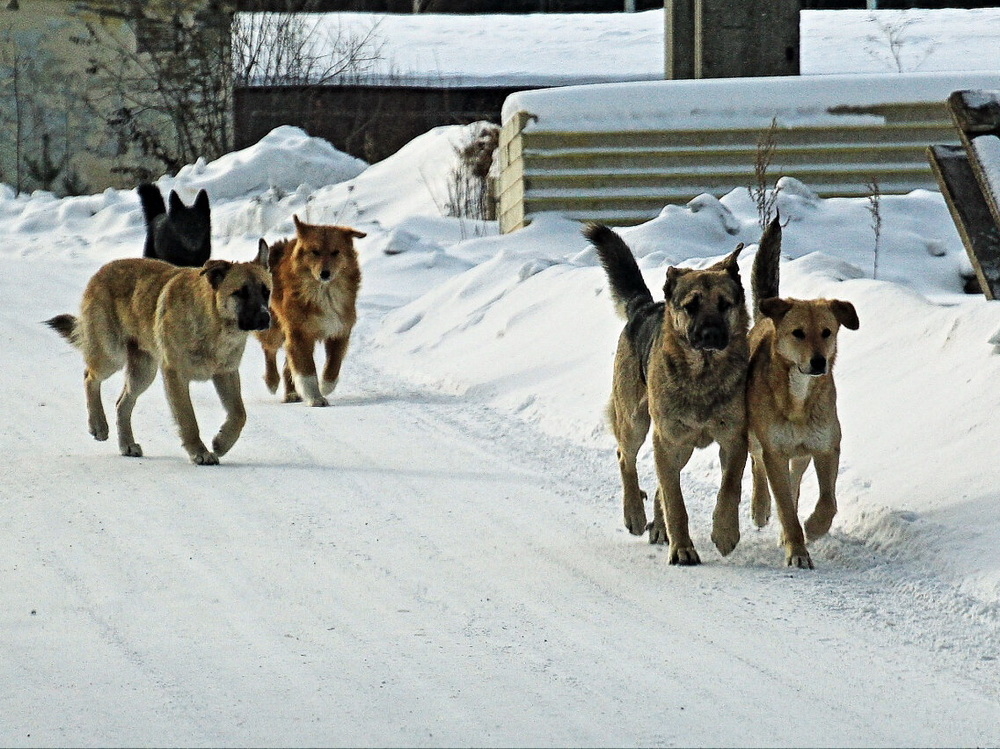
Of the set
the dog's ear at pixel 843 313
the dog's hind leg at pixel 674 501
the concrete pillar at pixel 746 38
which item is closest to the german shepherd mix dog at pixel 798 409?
the dog's ear at pixel 843 313

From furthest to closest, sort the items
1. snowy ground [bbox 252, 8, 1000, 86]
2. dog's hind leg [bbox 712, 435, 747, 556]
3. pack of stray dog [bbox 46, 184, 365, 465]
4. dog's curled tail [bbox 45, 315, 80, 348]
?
snowy ground [bbox 252, 8, 1000, 86], dog's curled tail [bbox 45, 315, 80, 348], pack of stray dog [bbox 46, 184, 365, 465], dog's hind leg [bbox 712, 435, 747, 556]

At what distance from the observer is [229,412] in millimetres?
8734

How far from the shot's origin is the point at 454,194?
2269 cm

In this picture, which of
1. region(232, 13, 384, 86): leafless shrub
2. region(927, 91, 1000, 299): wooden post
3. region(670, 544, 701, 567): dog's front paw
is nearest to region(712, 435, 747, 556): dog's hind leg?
region(670, 544, 701, 567): dog's front paw

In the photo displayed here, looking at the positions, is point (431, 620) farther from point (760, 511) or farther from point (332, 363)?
point (332, 363)

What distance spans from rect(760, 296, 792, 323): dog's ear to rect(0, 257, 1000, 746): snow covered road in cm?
103

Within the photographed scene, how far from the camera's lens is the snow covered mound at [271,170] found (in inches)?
1009

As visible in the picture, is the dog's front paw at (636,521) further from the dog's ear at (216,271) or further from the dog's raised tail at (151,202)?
the dog's raised tail at (151,202)

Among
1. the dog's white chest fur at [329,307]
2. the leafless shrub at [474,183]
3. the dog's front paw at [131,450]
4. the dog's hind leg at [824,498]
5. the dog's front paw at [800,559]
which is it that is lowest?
the leafless shrub at [474,183]

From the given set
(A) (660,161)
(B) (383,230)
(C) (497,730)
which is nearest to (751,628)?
(C) (497,730)

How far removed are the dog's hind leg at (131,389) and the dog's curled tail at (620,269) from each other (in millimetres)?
3344

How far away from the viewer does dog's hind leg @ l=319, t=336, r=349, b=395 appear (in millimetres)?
11156

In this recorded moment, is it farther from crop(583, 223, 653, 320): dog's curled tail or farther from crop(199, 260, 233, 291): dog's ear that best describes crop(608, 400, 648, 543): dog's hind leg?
crop(199, 260, 233, 291): dog's ear

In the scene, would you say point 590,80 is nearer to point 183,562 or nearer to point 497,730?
point 183,562
